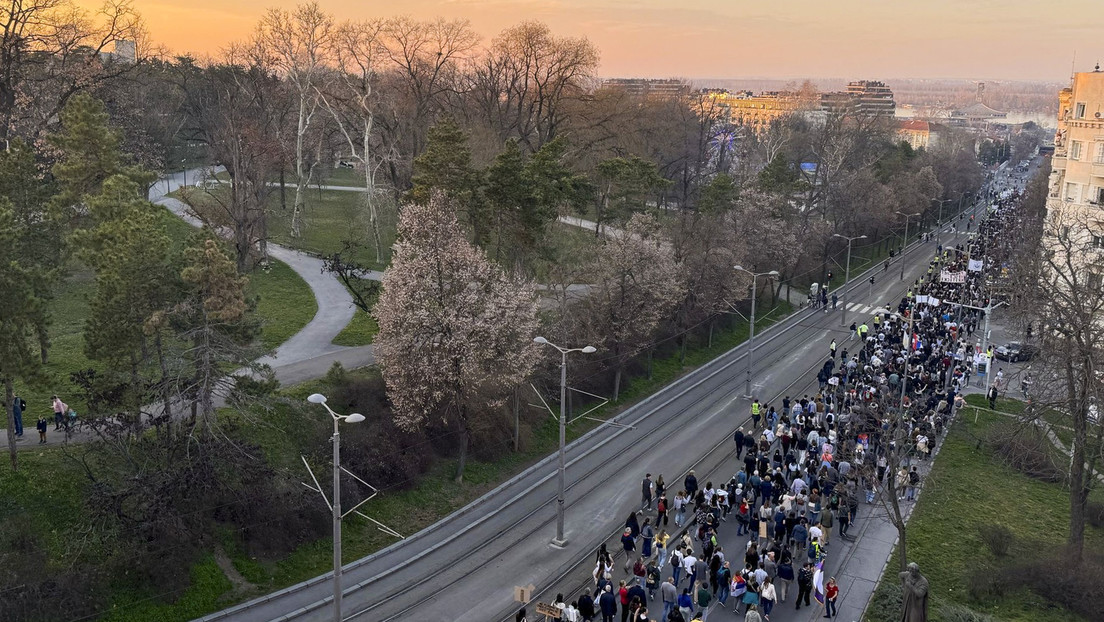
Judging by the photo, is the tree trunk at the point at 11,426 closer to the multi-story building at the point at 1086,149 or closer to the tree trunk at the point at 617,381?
the tree trunk at the point at 617,381

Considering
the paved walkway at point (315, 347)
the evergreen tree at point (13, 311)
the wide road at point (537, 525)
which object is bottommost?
the wide road at point (537, 525)

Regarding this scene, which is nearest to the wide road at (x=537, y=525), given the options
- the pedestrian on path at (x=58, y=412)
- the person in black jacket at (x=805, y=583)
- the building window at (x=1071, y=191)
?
the person in black jacket at (x=805, y=583)

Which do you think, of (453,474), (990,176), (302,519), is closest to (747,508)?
(453,474)

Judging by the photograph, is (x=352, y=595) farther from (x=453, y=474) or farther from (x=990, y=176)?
(x=990, y=176)

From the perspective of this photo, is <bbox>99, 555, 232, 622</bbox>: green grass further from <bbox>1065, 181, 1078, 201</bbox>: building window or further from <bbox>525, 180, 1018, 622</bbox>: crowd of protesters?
<bbox>1065, 181, 1078, 201</bbox>: building window

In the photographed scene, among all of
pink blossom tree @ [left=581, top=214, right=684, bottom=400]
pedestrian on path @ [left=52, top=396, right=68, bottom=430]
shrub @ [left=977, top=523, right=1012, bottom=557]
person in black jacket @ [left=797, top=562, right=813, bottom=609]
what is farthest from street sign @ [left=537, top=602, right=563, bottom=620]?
pink blossom tree @ [left=581, top=214, right=684, bottom=400]

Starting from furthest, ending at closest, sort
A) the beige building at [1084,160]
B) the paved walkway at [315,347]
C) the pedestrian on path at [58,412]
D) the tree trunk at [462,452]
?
the beige building at [1084,160] → the paved walkway at [315,347] → the tree trunk at [462,452] → the pedestrian on path at [58,412]
